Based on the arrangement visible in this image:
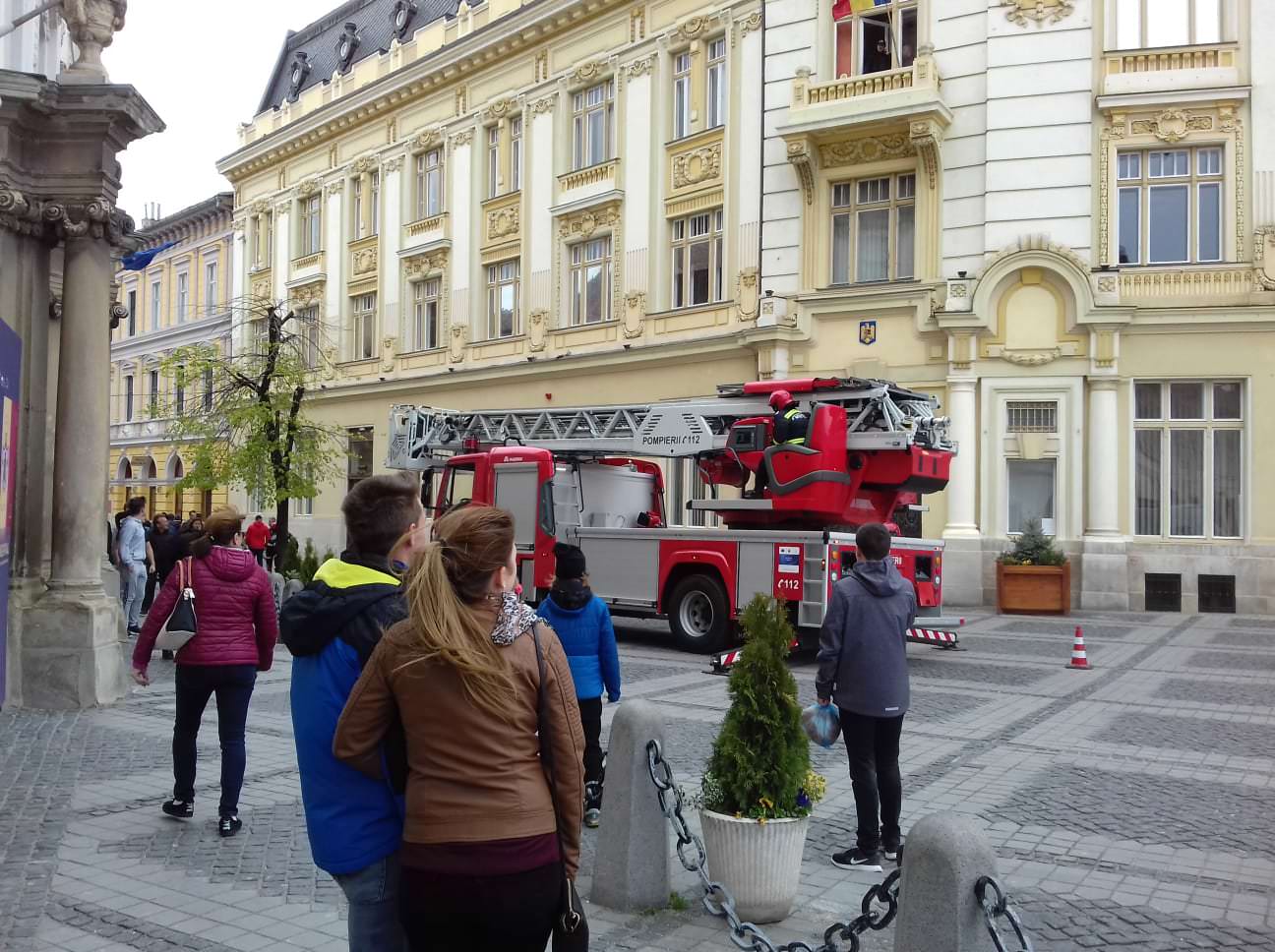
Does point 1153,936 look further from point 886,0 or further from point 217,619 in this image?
point 886,0

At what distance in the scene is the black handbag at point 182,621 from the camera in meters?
6.41

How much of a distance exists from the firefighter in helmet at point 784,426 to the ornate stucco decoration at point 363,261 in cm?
2252

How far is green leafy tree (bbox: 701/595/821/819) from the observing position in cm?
529

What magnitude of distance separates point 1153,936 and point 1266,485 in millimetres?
17468

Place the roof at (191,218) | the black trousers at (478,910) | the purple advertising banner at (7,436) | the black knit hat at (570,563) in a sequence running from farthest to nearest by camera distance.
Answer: the roof at (191,218) < the purple advertising banner at (7,436) < the black knit hat at (570,563) < the black trousers at (478,910)

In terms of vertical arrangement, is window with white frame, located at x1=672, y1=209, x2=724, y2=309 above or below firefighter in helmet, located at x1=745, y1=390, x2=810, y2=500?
above

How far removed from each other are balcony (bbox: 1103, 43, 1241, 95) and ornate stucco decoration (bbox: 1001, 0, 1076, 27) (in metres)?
1.08

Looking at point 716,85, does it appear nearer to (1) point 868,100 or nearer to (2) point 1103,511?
(1) point 868,100

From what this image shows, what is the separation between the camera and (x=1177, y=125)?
68.6 ft

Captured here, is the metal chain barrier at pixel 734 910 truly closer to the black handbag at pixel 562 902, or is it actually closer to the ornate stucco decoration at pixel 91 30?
the black handbag at pixel 562 902

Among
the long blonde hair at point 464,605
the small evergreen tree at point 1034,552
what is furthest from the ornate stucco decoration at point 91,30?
the small evergreen tree at point 1034,552

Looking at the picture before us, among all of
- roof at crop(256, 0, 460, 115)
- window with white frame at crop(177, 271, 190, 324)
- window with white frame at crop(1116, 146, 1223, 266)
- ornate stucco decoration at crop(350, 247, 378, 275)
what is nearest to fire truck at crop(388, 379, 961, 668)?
window with white frame at crop(1116, 146, 1223, 266)

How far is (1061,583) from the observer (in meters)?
20.2

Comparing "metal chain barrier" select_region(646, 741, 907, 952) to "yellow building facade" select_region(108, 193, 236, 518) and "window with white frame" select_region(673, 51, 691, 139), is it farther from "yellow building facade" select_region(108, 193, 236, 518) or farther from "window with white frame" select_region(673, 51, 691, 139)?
"yellow building facade" select_region(108, 193, 236, 518)
